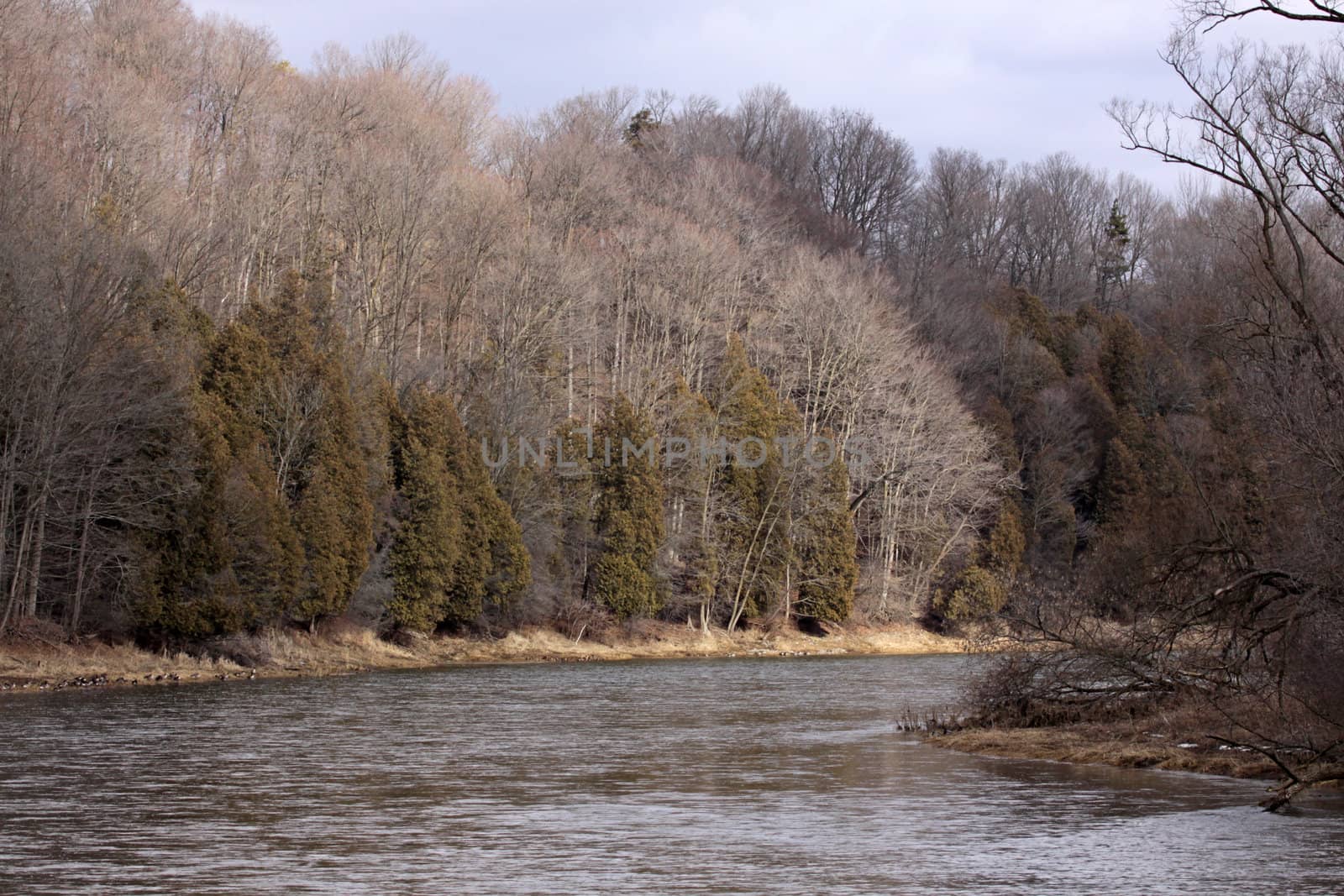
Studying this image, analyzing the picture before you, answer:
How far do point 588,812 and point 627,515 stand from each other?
45625 millimetres

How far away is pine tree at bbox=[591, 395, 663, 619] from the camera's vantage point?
60969 mm

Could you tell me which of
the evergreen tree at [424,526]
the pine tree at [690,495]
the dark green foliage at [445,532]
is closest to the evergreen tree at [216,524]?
the evergreen tree at [424,526]

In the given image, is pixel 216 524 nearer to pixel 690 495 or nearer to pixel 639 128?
pixel 690 495

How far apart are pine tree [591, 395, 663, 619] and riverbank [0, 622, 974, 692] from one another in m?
1.76

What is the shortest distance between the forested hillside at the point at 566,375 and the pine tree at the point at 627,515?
15 centimetres

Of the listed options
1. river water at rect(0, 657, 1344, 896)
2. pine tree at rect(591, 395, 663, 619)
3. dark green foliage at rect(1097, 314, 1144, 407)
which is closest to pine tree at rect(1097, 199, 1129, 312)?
dark green foliage at rect(1097, 314, 1144, 407)

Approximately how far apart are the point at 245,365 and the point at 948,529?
42.7m

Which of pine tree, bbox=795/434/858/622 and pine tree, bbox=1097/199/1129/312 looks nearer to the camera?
pine tree, bbox=795/434/858/622

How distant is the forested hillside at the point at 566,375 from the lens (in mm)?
33875

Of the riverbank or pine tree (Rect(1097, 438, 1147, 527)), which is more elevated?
pine tree (Rect(1097, 438, 1147, 527))

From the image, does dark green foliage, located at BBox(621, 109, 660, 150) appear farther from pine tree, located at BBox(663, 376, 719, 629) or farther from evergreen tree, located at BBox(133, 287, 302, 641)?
evergreen tree, located at BBox(133, 287, 302, 641)

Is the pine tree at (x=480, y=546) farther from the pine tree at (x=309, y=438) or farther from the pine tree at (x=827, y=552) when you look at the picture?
the pine tree at (x=827, y=552)

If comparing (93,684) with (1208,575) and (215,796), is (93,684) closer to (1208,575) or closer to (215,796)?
(215,796)

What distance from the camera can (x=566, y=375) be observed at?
68125mm
